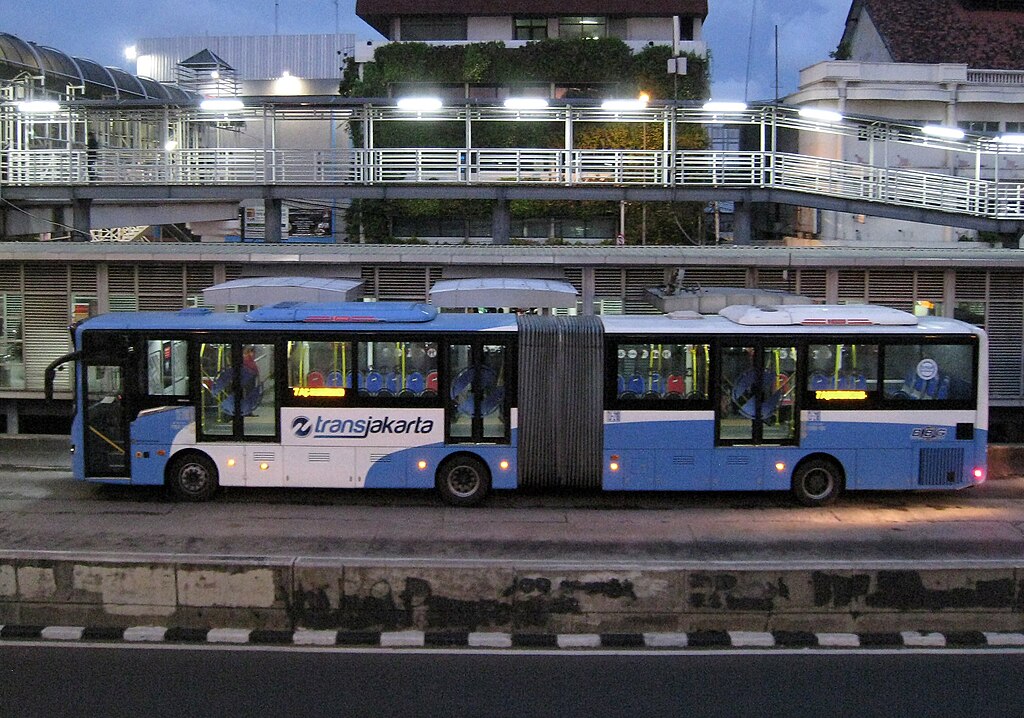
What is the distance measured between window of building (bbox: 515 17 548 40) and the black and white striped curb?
44113 mm

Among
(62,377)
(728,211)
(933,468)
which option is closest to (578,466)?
(933,468)

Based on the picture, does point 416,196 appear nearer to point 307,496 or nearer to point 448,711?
point 307,496

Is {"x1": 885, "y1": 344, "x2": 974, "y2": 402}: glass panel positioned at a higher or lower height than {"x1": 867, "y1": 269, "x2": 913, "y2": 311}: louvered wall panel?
lower

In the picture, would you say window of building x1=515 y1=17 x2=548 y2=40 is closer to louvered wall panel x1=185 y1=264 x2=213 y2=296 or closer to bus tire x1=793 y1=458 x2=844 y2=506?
louvered wall panel x1=185 y1=264 x2=213 y2=296

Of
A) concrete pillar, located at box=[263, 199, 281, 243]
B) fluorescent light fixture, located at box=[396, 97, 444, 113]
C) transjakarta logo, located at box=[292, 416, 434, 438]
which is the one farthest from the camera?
concrete pillar, located at box=[263, 199, 281, 243]

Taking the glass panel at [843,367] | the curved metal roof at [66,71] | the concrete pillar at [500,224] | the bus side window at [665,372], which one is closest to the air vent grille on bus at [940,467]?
the glass panel at [843,367]

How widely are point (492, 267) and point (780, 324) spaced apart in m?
7.34

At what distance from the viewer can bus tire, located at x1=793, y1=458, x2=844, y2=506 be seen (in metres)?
16.5

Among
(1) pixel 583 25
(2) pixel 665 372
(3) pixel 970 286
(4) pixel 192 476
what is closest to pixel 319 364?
(4) pixel 192 476

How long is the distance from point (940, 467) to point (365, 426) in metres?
8.10

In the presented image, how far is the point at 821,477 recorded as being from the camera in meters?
16.6

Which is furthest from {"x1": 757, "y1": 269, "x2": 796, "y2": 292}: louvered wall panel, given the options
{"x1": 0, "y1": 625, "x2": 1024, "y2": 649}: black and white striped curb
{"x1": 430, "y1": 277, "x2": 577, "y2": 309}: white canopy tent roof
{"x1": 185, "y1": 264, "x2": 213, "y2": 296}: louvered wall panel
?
{"x1": 0, "y1": 625, "x2": 1024, "y2": 649}: black and white striped curb

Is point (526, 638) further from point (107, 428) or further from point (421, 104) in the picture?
point (421, 104)

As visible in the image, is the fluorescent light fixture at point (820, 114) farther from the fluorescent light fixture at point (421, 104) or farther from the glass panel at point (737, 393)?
the glass panel at point (737, 393)
